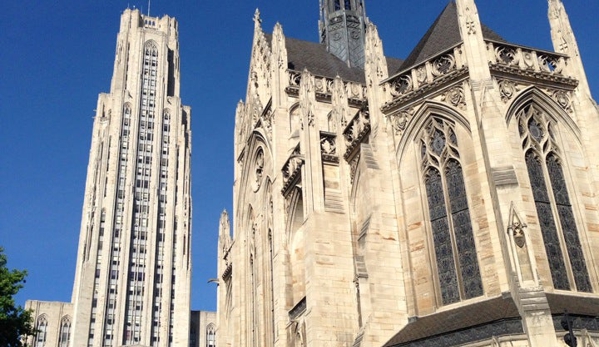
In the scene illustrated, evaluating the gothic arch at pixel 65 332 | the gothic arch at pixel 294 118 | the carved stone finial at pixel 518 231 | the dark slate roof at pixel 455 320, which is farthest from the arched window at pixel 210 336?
the carved stone finial at pixel 518 231

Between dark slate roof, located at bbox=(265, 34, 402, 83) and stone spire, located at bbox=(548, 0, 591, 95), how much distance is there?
1294 cm

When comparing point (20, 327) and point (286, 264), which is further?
point (286, 264)

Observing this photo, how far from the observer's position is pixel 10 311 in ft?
83.3

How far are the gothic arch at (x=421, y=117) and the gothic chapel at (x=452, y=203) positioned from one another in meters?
0.04

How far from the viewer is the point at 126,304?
295ft

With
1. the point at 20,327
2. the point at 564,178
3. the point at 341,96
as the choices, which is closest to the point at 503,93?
the point at 564,178

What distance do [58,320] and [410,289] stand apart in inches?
3238

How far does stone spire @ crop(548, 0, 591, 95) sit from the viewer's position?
2236 cm

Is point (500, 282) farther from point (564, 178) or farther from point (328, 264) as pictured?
point (328, 264)

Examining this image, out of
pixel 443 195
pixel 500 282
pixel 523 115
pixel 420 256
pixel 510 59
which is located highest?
pixel 510 59

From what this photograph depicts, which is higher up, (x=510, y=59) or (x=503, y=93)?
(x=510, y=59)

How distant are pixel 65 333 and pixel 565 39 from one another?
84.4m

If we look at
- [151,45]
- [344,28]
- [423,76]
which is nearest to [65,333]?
[151,45]

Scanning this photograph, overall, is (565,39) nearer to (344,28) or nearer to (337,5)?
(344,28)
